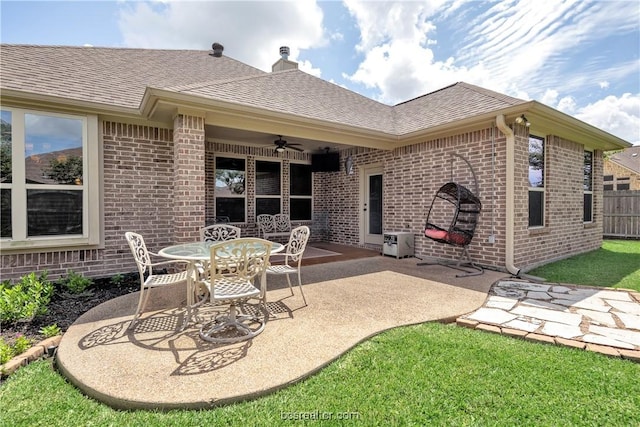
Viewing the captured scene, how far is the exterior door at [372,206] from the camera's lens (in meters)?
8.11

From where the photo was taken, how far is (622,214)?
10.5m

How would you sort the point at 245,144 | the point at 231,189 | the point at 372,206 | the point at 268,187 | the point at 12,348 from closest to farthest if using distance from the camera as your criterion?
the point at 12,348, the point at 231,189, the point at 245,144, the point at 372,206, the point at 268,187

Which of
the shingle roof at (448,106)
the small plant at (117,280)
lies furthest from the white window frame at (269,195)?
the small plant at (117,280)

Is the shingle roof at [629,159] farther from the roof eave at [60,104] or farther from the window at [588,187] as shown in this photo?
the roof eave at [60,104]

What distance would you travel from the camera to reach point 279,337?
2861mm

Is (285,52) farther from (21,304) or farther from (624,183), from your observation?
(624,183)

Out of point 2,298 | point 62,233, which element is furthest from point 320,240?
point 2,298

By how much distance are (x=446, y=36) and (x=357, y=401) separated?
9034mm

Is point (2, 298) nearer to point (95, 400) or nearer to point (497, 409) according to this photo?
point (95, 400)

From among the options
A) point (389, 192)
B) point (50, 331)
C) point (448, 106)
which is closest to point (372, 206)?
point (389, 192)

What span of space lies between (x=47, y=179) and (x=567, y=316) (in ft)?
24.3

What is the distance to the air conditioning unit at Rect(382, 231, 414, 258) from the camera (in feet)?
22.1

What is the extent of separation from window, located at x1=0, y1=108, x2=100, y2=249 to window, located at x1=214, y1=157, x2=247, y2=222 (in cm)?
299

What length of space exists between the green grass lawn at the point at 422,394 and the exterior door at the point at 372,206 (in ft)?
18.0
